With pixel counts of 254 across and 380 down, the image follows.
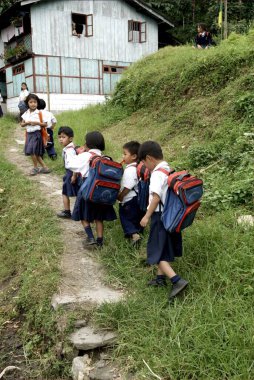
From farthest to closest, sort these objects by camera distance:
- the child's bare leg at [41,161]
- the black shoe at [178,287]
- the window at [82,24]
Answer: the window at [82,24], the child's bare leg at [41,161], the black shoe at [178,287]

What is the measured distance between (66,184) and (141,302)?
246 cm

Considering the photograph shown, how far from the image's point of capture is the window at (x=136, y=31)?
70.7ft

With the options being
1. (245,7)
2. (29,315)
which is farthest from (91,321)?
(245,7)

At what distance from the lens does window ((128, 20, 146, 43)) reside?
70.7 ft

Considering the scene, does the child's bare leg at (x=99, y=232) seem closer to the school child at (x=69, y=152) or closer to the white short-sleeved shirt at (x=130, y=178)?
the white short-sleeved shirt at (x=130, y=178)

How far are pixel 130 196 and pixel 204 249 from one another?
1.12 meters

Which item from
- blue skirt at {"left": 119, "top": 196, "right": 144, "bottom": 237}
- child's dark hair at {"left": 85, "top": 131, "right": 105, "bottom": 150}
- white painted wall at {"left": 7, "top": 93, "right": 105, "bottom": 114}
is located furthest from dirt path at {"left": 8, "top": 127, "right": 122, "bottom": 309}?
white painted wall at {"left": 7, "top": 93, "right": 105, "bottom": 114}

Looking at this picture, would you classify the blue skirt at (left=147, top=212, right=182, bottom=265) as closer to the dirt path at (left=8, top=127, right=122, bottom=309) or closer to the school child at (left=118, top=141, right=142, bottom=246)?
the dirt path at (left=8, top=127, right=122, bottom=309)

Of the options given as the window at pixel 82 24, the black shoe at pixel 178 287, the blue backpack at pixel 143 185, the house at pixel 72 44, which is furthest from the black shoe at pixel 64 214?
the window at pixel 82 24

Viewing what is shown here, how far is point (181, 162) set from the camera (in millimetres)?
6414

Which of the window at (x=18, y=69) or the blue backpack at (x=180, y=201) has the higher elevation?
the window at (x=18, y=69)

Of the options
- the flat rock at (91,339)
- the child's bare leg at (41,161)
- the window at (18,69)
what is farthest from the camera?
the window at (18,69)

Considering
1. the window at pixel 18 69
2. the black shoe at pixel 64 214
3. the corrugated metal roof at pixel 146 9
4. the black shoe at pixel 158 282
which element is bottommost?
the black shoe at pixel 158 282

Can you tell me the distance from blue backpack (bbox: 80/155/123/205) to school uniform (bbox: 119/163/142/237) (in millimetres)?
201
